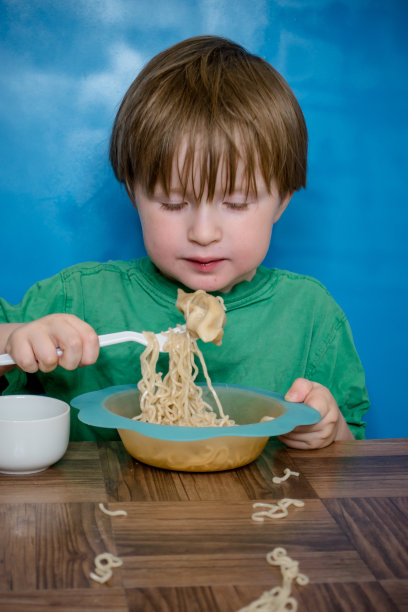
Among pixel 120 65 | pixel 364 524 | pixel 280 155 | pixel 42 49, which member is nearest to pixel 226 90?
pixel 280 155

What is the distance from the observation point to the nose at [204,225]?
1314 mm

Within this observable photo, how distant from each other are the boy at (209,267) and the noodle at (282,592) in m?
0.41

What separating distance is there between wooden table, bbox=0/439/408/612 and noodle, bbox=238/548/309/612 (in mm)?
10

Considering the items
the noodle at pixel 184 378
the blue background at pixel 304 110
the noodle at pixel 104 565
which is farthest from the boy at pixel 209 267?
the noodle at pixel 104 565

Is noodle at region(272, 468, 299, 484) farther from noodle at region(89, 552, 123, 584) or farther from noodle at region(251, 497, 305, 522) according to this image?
noodle at region(89, 552, 123, 584)

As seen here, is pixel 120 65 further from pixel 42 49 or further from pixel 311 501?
pixel 311 501

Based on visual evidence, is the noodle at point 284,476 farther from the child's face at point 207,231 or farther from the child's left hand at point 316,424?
the child's face at point 207,231

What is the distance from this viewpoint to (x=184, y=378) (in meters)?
1.22

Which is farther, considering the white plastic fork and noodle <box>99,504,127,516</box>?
the white plastic fork

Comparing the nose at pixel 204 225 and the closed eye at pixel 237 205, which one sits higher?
the closed eye at pixel 237 205

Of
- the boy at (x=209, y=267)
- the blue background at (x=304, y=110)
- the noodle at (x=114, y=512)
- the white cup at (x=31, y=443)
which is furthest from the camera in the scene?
the blue background at (x=304, y=110)

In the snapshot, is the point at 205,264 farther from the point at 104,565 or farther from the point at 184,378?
the point at 104,565

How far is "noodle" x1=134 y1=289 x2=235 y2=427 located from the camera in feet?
3.83

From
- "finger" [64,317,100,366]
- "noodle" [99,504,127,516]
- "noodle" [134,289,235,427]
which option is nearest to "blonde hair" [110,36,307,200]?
"noodle" [134,289,235,427]
